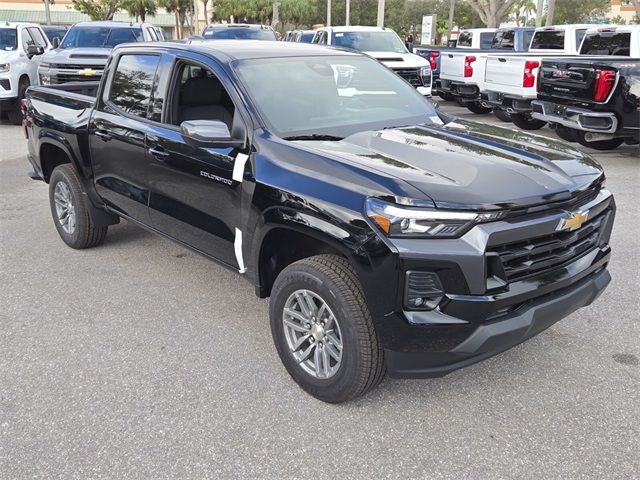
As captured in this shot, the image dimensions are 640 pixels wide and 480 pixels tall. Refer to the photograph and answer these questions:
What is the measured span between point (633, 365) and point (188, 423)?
2547mm

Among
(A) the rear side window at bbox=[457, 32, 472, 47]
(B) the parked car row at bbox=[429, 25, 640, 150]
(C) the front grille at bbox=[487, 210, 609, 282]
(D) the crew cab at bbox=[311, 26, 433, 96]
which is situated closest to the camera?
(C) the front grille at bbox=[487, 210, 609, 282]

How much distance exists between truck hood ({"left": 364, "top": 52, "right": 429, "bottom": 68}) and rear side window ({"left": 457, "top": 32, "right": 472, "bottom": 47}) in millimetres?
7327

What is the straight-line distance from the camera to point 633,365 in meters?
3.56

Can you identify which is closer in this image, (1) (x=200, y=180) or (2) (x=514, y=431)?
(2) (x=514, y=431)

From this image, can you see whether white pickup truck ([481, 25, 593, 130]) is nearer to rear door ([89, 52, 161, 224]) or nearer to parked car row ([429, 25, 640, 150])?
parked car row ([429, 25, 640, 150])

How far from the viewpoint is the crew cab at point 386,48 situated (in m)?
13.1

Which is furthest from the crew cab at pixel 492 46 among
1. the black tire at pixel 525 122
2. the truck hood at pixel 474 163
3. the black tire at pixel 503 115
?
the truck hood at pixel 474 163

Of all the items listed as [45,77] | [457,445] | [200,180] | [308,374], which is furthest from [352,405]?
[45,77]

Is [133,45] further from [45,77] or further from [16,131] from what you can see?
[16,131]

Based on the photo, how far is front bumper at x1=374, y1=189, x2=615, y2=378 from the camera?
2.68 meters

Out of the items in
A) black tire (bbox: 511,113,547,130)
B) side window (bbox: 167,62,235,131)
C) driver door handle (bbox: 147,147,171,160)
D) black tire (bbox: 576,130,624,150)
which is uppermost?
side window (bbox: 167,62,235,131)

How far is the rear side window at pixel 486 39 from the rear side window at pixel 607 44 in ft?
25.6

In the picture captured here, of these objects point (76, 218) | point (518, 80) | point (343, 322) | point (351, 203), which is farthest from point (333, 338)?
point (518, 80)

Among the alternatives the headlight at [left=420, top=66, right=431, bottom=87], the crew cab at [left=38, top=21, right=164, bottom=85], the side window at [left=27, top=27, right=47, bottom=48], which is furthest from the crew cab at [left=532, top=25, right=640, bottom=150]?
the side window at [left=27, top=27, right=47, bottom=48]
